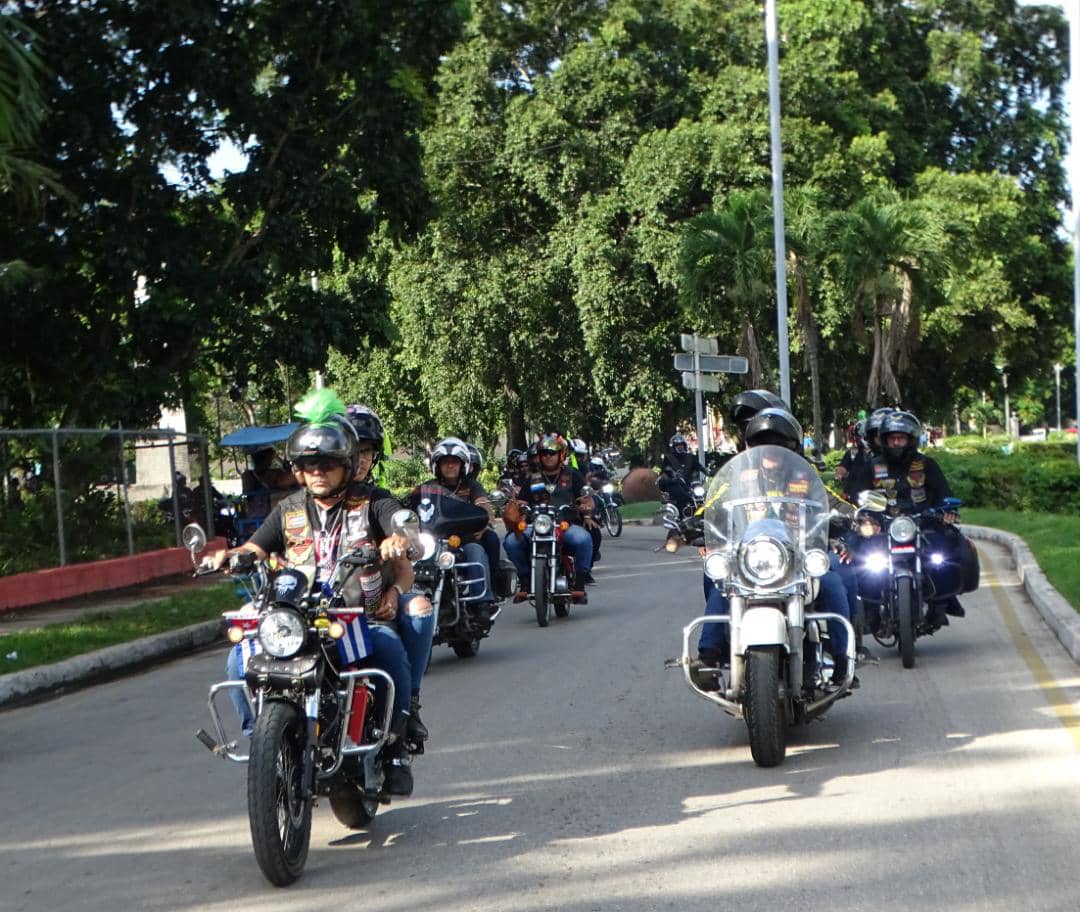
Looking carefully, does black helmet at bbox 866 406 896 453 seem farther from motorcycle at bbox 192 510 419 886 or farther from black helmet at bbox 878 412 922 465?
motorcycle at bbox 192 510 419 886

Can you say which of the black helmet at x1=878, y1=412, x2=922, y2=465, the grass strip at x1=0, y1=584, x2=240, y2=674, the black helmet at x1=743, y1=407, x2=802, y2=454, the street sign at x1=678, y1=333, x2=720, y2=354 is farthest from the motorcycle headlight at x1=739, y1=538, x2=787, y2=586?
the street sign at x1=678, y1=333, x2=720, y2=354

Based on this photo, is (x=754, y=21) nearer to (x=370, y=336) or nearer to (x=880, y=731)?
(x=370, y=336)

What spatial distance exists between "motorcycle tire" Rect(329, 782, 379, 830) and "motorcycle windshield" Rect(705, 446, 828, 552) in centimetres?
224

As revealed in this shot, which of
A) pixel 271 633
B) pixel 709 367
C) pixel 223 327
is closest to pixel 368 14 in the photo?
pixel 223 327

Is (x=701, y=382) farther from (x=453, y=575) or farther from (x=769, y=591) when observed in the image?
(x=769, y=591)

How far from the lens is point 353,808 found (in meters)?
6.75

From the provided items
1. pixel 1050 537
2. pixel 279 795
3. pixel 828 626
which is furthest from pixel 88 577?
pixel 279 795

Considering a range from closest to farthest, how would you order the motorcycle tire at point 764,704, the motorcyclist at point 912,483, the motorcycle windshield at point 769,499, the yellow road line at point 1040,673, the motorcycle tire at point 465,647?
the motorcycle tire at point 764,704, the motorcycle windshield at point 769,499, the yellow road line at point 1040,673, the motorcyclist at point 912,483, the motorcycle tire at point 465,647

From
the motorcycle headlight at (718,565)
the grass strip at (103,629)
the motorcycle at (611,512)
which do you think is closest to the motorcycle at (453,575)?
the grass strip at (103,629)

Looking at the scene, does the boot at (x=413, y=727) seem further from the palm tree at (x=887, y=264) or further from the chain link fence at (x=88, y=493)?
the palm tree at (x=887, y=264)

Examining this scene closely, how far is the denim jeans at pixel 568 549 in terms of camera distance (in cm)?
1512

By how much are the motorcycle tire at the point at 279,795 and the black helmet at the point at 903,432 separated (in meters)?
6.89

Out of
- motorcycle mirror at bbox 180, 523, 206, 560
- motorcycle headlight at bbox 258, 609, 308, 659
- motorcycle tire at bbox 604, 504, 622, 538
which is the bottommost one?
motorcycle tire at bbox 604, 504, 622, 538

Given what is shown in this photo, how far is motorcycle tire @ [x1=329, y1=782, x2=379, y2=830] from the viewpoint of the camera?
21.8ft
